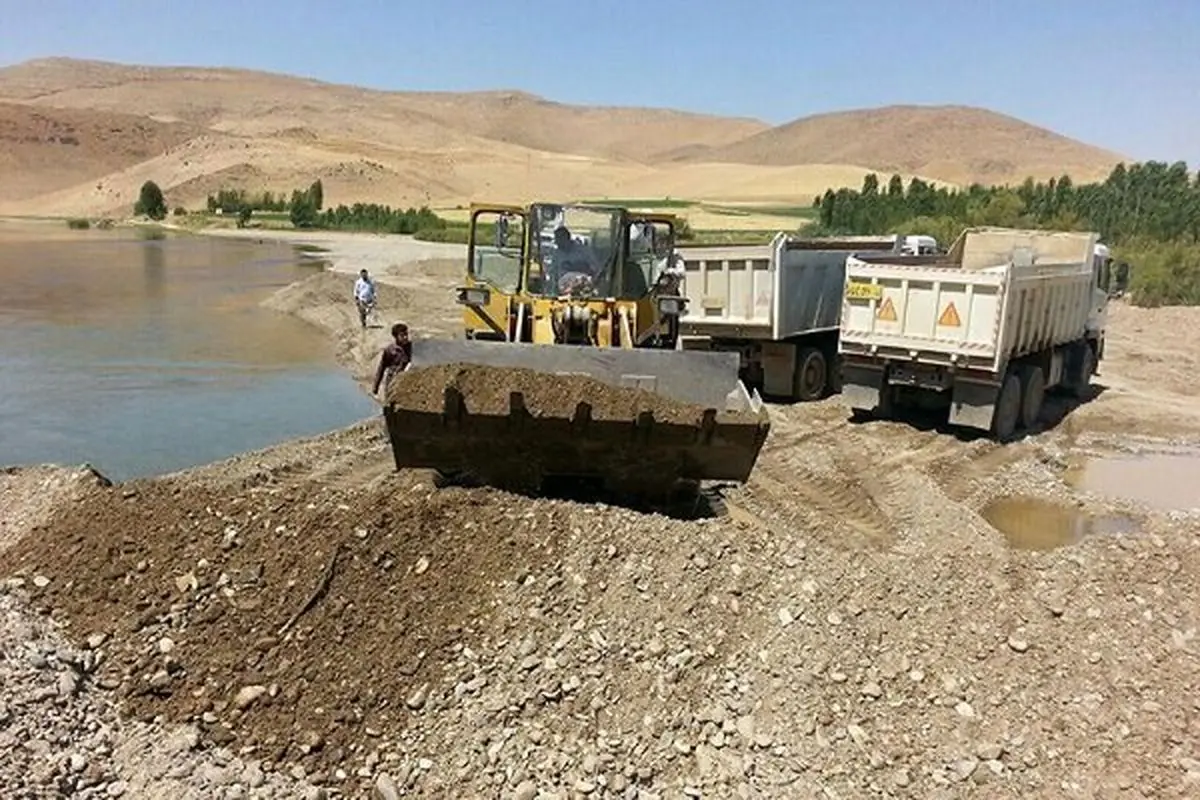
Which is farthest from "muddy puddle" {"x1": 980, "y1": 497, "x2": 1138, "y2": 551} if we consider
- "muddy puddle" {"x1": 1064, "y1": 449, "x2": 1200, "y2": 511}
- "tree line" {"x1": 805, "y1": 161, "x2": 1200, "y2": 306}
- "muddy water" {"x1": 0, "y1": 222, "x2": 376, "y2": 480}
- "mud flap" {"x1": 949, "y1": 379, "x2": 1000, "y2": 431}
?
"tree line" {"x1": 805, "y1": 161, "x2": 1200, "y2": 306}

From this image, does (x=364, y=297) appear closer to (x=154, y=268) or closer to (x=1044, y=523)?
(x=1044, y=523)

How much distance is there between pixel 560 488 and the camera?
7996mm

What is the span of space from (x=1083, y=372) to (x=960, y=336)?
4.80 metres

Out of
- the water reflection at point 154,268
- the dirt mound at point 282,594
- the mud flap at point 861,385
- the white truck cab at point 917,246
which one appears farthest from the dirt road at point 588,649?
the water reflection at point 154,268

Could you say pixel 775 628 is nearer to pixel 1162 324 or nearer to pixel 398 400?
pixel 398 400

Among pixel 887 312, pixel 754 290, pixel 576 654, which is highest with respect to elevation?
pixel 754 290

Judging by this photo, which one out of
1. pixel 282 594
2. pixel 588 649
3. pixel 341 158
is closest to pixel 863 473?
pixel 588 649

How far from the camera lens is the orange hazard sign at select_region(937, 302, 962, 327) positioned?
1241cm

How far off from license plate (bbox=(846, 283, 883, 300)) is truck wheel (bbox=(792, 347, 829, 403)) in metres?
1.80

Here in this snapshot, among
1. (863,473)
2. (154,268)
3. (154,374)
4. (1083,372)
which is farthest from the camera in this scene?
(154,268)

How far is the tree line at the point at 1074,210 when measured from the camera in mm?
37950

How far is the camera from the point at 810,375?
596 inches

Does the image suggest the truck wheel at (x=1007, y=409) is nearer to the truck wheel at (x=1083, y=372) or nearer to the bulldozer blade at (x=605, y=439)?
the truck wheel at (x=1083, y=372)

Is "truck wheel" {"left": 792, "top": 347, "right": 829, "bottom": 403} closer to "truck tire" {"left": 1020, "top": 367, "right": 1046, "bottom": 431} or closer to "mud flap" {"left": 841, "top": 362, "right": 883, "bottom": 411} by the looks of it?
"mud flap" {"left": 841, "top": 362, "right": 883, "bottom": 411}
